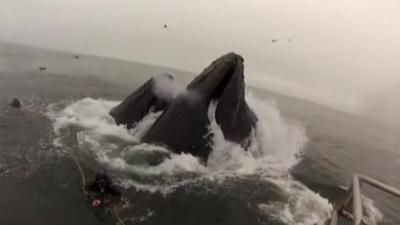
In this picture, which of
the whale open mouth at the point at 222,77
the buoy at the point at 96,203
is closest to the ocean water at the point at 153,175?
the buoy at the point at 96,203

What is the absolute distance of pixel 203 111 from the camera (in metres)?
13.0

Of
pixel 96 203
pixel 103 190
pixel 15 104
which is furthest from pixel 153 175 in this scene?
pixel 15 104

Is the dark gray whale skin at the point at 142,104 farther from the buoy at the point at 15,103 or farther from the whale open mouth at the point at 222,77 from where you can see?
the buoy at the point at 15,103

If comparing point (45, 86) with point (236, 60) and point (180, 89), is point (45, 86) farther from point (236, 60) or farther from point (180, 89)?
point (236, 60)

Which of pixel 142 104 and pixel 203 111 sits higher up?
pixel 203 111

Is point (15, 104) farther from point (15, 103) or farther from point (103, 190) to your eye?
point (103, 190)

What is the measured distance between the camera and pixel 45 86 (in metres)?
24.3

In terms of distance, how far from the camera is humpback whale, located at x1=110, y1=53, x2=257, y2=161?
13047 mm

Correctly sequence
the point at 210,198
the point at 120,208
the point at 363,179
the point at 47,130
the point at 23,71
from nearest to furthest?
1. the point at 363,179
2. the point at 120,208
3. the point at 210,198
4. the point at 47,130
5. the point at 23,71

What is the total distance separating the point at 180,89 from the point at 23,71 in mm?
17560

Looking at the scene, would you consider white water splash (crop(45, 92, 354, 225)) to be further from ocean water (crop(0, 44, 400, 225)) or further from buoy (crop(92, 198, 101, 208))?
buoy (crop(92, 198, 101, 208))

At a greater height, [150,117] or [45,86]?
[150,117]

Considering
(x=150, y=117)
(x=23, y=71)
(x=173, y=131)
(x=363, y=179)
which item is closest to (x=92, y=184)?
(x=173, y=131)

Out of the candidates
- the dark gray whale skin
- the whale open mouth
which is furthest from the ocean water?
the whale open mouth
